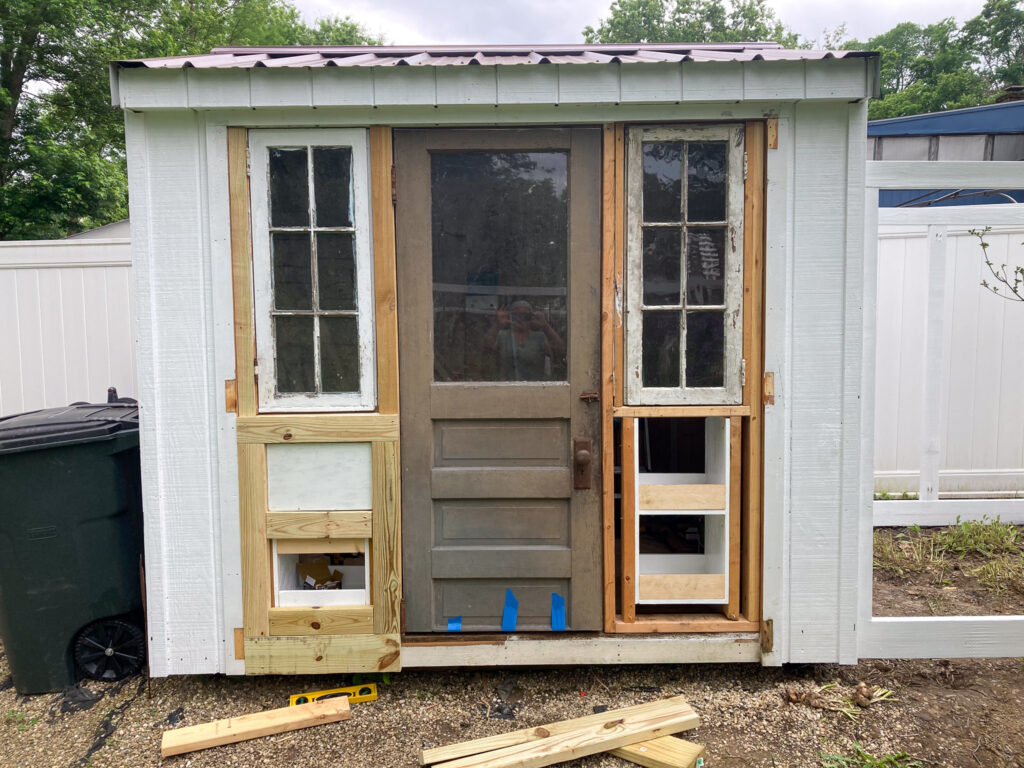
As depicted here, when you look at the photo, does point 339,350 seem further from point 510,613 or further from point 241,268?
point 510,613

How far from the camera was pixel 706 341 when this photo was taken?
2.65 metres

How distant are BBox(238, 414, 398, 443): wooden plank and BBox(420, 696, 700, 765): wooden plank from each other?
4.05 feet

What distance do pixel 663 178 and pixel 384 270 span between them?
1.26 meters

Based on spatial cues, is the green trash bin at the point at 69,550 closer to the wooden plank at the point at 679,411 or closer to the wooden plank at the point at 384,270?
the wooden plank at the point at 384,270

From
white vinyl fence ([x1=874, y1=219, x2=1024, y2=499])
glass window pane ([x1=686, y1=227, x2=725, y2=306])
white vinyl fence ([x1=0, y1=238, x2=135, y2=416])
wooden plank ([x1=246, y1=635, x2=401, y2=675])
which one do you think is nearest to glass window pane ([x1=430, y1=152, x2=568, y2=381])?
glass window pane ([x1=686, y1=227, x2=725, y2=306])

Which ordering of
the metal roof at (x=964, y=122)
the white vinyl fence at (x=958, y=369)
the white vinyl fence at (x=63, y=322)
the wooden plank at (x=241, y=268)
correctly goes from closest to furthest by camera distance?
the wooden plank at (x=241, y=268) < the white vinyl fence at (x=63, y=322) < the white vinyl fence at (x=958, y=369) < the metal roof at (x=964, y=122)

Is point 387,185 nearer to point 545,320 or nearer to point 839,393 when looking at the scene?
point 545,320

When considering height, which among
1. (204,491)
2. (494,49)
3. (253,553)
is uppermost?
(494,49)

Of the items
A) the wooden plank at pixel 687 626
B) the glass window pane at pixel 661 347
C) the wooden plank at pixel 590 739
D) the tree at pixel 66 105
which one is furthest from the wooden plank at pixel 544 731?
the tree at pixel 66 105

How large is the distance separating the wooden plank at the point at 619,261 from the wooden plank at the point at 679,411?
2.8 inches

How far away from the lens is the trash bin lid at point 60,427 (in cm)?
261

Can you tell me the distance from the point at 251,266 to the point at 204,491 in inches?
39.1

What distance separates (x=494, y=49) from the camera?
3.01 meters

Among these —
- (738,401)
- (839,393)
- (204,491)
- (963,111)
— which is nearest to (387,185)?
(204,491)
